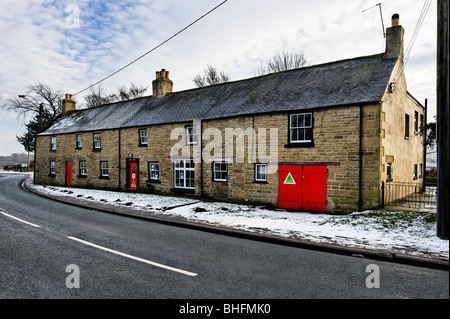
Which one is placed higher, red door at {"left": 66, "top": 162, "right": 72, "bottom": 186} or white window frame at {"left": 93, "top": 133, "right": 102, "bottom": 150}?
white window frame at {"left": 93, "top": 133, "right": 102, "bottom": 150}

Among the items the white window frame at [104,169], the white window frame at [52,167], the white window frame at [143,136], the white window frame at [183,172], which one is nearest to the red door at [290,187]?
the white window frame at [183,172]

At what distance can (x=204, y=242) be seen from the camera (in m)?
7.90

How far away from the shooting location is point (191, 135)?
18.1 meters

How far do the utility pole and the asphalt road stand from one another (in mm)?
1752

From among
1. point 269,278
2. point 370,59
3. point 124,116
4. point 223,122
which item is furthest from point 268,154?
point 124,116

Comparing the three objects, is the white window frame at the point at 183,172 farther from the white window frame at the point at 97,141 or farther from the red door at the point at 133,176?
the white window frame at the point at 97,141

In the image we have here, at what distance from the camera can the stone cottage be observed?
40.8 ft

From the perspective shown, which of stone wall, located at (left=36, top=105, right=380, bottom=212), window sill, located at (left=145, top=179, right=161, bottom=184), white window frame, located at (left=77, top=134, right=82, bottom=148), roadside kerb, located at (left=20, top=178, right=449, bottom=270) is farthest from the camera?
white window frame, located at (left=77, top=134, right=82, bottom=148)

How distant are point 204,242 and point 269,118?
8.76 m

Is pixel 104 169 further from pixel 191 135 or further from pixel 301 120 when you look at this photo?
pixel 301 120

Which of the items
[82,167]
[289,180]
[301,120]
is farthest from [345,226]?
[82,167]

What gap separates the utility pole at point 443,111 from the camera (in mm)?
6410

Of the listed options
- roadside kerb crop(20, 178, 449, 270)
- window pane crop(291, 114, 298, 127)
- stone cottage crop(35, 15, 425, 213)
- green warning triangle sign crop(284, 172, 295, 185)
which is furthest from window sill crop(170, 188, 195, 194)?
window pane crop(291, 114, 298, 127)

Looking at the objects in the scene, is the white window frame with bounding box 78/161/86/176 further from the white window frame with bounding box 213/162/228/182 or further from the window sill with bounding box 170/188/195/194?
the white window frame with bounding box 213/162/228/182
